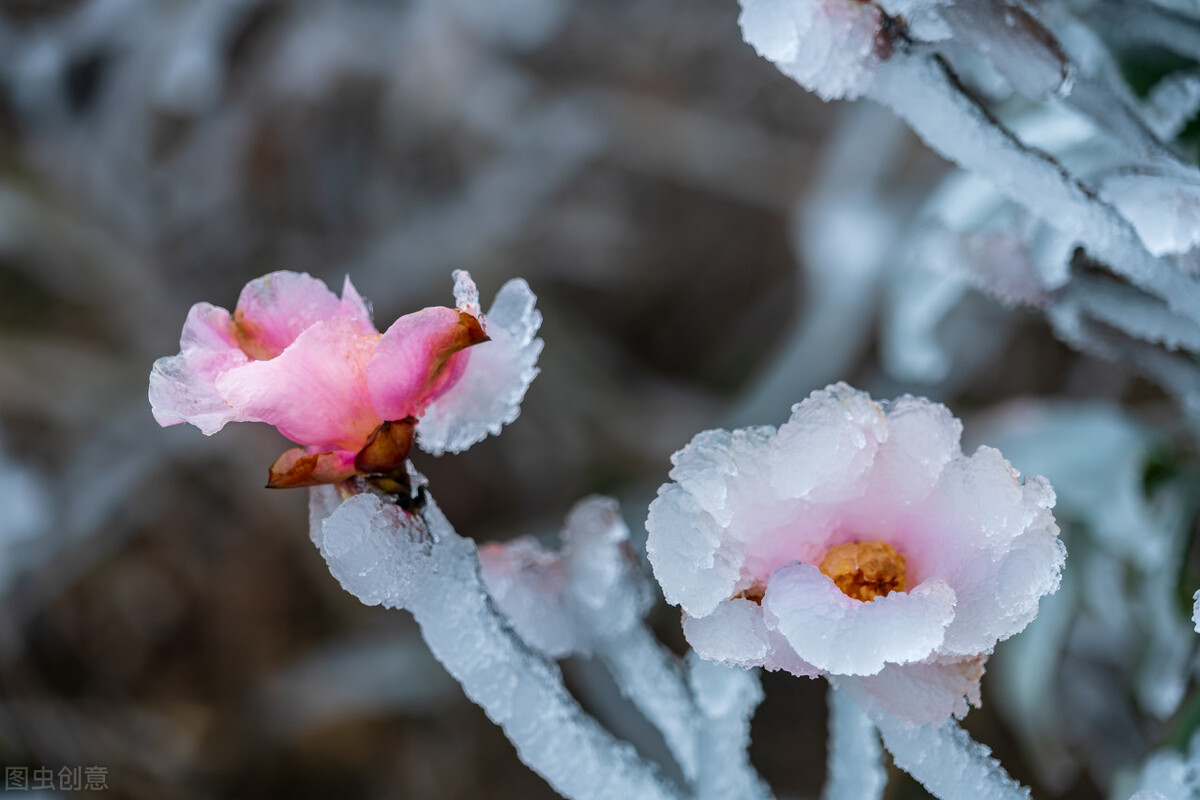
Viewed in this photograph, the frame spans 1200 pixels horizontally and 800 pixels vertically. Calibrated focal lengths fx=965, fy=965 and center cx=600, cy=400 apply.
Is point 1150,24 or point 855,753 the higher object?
point 1150,24

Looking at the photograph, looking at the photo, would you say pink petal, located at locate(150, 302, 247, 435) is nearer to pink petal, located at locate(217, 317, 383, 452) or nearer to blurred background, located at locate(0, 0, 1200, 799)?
pink petal, located at locate(217, 317, 383, 452)

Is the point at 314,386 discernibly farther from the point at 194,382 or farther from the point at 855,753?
the point at 855,753

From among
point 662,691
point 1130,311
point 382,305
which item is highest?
point 1130,311

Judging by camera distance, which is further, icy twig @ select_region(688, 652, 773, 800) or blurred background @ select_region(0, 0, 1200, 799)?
blurred background @ select_region(0, 0, 1200, 799)

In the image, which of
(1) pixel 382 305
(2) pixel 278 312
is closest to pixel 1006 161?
(2) pixel 278 312

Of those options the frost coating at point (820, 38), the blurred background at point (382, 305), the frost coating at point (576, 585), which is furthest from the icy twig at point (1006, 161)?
the blurred background at point (382, 305)

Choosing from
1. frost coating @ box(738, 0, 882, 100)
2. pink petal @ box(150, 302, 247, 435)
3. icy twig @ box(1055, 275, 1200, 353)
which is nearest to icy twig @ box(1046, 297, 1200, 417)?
icy twig @ box(1055, 275, 1200, 353)

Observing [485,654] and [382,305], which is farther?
[382,305]

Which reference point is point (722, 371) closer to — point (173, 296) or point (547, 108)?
point (547, 108)
